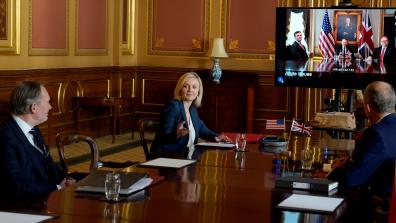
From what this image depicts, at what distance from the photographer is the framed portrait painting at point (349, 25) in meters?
7.79

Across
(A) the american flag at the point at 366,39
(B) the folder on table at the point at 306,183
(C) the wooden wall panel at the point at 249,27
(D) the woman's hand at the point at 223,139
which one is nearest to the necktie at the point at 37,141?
(B) the folder on table at the point at 306,183

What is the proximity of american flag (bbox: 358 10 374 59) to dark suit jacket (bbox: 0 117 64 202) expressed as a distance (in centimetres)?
469

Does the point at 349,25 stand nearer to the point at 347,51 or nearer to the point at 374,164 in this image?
the point at 347,51

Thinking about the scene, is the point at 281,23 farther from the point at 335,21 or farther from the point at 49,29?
the point at 49,29

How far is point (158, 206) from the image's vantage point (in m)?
3.10

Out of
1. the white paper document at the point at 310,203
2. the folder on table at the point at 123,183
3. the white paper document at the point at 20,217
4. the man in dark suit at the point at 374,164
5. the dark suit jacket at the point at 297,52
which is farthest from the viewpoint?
the dark suit jacket at the point at 297,52

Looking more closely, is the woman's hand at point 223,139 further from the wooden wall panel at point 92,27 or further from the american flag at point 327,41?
the wooden wall panel at point 92,27

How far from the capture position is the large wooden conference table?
2.92 meters

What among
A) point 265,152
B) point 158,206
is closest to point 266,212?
point 158,206

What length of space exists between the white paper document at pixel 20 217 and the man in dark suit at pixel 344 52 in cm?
545

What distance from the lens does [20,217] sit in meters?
2.84

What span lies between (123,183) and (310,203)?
2.73 ft

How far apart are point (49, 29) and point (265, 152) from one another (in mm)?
5274

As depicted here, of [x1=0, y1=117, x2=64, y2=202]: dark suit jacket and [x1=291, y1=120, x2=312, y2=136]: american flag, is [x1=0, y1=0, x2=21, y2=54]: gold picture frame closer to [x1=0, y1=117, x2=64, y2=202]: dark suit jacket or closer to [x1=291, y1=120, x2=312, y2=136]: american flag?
[x1=291, y1=120, x2=312, y2=136]: american flag
